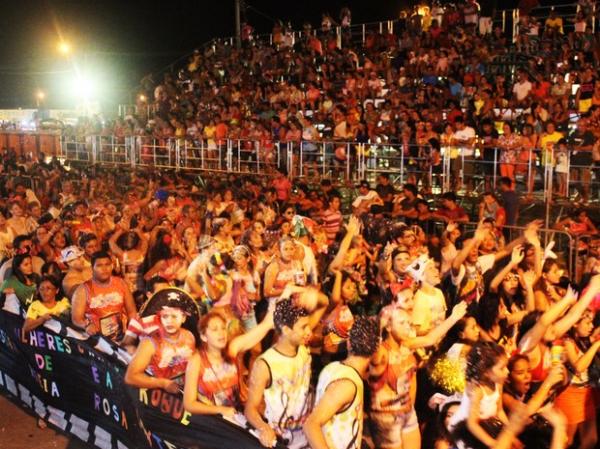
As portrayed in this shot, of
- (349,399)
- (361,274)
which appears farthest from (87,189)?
(349,399)

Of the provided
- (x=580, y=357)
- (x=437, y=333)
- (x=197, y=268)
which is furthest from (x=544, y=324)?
(x=197, y=268)

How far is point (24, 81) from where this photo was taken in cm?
3947

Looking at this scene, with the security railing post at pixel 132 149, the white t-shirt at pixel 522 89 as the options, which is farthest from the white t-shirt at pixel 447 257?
the security railing post at pixel 132 149

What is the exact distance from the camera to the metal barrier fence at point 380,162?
12.5 metres

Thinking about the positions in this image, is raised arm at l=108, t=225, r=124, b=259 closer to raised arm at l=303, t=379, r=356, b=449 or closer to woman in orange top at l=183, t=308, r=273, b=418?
woman in orange top at l=183, t=308, r=273, b=418

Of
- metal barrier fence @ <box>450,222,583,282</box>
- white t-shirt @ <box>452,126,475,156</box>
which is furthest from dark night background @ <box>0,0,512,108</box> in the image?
metal barrier fence @ <box>450,222,583,282</box>

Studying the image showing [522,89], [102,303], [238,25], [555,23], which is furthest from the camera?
[238,25]

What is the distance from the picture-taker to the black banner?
5.25 m

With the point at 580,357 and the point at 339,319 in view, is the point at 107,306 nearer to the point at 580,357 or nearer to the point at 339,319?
the point at 339,319

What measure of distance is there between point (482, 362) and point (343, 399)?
2.81 ft

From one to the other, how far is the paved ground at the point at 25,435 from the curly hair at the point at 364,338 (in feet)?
10.3

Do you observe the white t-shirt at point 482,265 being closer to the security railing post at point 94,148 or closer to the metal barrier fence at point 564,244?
the metal barrier fence at point 564,244

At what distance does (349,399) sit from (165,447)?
1.67 m

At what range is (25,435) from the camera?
23.4ft
